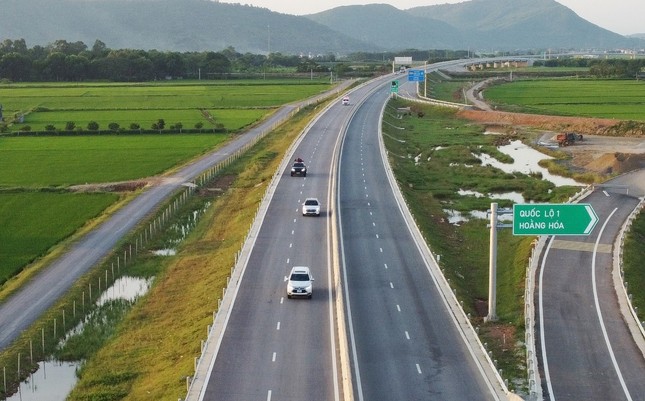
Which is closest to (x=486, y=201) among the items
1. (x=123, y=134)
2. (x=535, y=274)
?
(x=535, y=274)

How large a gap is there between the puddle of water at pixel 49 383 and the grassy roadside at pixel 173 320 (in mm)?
532

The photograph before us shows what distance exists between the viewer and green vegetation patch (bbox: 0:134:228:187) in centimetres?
7706

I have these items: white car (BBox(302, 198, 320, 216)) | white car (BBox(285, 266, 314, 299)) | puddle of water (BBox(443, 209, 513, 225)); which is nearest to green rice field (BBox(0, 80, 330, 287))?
white car (BBox(302, 198, 320, 216))

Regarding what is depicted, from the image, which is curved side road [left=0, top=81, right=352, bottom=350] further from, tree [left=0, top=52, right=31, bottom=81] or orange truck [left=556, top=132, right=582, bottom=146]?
tree [left=0, top=52, right=31, bottom=81]

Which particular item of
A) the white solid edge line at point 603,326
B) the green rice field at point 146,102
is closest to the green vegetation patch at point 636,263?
the white solid edge line at point 603,326

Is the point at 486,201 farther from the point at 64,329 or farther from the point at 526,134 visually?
the point at 526,134

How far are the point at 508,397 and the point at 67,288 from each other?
82.1 ft

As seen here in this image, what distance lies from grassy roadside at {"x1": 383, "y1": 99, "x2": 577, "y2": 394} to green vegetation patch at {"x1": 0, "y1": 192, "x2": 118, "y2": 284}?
22.3m

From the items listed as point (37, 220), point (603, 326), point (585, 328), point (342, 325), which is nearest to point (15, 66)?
point (37, 220)

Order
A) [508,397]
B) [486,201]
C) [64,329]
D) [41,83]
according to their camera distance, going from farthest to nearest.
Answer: [41,83]
[486,201]
[64,329]
[508,397]

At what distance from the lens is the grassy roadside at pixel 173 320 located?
112 feet

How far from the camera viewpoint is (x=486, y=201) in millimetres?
70062

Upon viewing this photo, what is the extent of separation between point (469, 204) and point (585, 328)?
1202 inches

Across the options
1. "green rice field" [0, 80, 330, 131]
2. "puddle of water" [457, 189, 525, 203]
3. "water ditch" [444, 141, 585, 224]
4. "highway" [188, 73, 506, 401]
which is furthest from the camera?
"green rice field" [0, 80, 330, 131]
